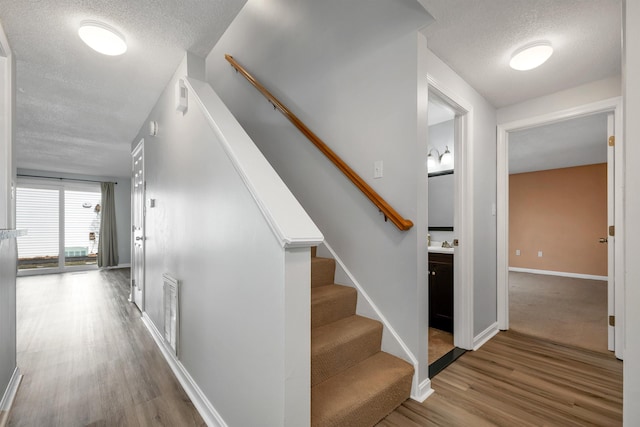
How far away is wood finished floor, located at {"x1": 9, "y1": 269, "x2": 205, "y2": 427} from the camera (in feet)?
5.28

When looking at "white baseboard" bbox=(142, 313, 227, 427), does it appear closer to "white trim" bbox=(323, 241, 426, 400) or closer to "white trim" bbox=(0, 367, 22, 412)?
"white trim" bbox=(0, 367, 22, 412)

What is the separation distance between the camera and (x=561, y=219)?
19.5ft

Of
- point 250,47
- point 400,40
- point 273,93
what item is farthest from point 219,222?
point 250,47

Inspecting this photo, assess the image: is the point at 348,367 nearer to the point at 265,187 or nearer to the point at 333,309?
the point at 333,309

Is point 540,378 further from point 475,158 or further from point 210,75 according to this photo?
point 210,75

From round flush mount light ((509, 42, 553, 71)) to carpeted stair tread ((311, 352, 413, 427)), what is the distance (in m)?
2.21

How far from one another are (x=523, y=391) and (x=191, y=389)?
212 cm

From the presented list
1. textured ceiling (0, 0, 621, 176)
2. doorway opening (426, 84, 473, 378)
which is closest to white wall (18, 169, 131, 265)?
textured ceiling (0, 0, 621, 176)

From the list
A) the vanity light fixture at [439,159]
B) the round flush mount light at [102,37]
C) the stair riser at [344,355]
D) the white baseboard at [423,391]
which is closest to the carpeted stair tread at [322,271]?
the stair riser at [344,355]

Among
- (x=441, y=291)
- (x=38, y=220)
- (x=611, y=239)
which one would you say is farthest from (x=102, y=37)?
(x=38, y=220)

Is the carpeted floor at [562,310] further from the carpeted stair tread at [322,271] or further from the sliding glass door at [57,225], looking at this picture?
the sliding glass door at [57,225]

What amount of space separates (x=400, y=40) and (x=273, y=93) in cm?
153

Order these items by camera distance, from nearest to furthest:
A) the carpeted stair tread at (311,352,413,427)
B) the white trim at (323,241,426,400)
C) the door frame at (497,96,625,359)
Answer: the carpeted stair tread at (311,352,413,427) < the white trim at (323,241,426,400) < the door frame at (497,96,625,359)

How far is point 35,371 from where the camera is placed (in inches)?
82.2
